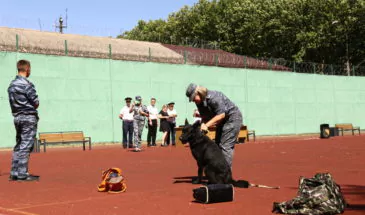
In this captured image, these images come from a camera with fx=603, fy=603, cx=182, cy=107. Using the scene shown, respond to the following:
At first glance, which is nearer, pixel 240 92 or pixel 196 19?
pixel 240 92

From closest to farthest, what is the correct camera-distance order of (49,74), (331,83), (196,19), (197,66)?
(49,74) → (197,66) → (331,83) → (196,19)

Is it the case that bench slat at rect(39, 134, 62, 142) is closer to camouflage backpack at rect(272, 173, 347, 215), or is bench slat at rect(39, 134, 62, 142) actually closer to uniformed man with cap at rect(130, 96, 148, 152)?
uniformed man with cap at rect(130, 96, 148, 152)

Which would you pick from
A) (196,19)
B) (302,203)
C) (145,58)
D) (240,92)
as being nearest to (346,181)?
(302,203)

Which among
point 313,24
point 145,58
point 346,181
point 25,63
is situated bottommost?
point 346,181

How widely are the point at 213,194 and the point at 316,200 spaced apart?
1.42 metres

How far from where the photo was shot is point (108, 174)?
29.4 ft

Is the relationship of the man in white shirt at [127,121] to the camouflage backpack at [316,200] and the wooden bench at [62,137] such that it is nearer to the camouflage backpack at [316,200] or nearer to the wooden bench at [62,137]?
the wooden bench at [62,137]

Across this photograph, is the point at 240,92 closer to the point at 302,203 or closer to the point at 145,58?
the point at 145,58

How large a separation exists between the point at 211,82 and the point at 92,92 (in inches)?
285

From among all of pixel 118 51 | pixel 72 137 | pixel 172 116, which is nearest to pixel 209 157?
pixel 172 116

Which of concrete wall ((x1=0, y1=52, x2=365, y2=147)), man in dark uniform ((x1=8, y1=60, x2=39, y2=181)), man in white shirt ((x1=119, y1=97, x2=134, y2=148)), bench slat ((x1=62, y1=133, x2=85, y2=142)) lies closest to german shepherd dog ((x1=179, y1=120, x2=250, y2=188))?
man in dark uniform ((x1=8, y1=60, x2=39, y2=181))

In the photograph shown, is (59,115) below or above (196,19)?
below

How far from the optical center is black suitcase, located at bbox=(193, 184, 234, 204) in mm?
7457

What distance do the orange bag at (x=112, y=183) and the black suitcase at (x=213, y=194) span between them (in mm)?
1591
